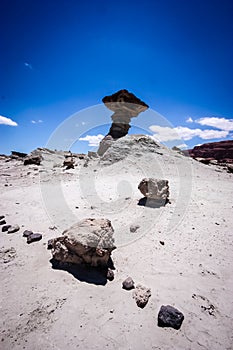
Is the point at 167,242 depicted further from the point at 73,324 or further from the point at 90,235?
the point at 73,324

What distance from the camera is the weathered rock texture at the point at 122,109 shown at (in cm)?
1742

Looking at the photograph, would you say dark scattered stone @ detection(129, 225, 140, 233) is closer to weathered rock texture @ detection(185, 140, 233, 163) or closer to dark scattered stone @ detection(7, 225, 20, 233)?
dark scattered stone @ detection(7, 225, 20, 233)

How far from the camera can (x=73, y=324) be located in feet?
7.00

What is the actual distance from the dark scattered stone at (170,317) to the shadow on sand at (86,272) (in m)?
0.92

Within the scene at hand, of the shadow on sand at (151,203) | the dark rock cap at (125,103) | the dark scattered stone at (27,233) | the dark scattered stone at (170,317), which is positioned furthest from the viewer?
the dark rock cap at (125,103)

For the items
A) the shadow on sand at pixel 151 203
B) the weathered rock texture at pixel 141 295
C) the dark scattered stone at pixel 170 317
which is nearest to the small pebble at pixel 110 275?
the weathered rock texture at pixel 141 295

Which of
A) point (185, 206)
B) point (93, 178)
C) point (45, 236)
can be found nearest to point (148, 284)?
point (45, 236)

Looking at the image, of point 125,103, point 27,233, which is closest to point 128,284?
point 27,233

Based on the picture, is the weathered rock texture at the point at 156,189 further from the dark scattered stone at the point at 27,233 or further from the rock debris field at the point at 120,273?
the dark scattered stone at the point at 27,233

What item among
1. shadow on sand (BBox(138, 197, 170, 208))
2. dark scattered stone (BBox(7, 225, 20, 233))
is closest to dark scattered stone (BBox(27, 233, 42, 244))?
dark scattered stone (BBox(7, 225, 20, 233))

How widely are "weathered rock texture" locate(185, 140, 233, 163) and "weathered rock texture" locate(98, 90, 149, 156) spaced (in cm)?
4682

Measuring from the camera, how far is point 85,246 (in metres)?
2.86

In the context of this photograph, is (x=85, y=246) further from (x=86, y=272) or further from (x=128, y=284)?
(x=128, y=284)

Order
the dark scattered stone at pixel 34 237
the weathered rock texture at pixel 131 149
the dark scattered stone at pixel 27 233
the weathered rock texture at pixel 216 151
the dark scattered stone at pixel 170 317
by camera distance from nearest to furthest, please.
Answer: the dark scattered stone at pixel 170 317 → the dark scattered stone at pixel 34 237 → the dark scattered stone at pixel 27 233 → the weathered rock texture at pixel 131 149 → the weathered rock texture at pixel 216 151
